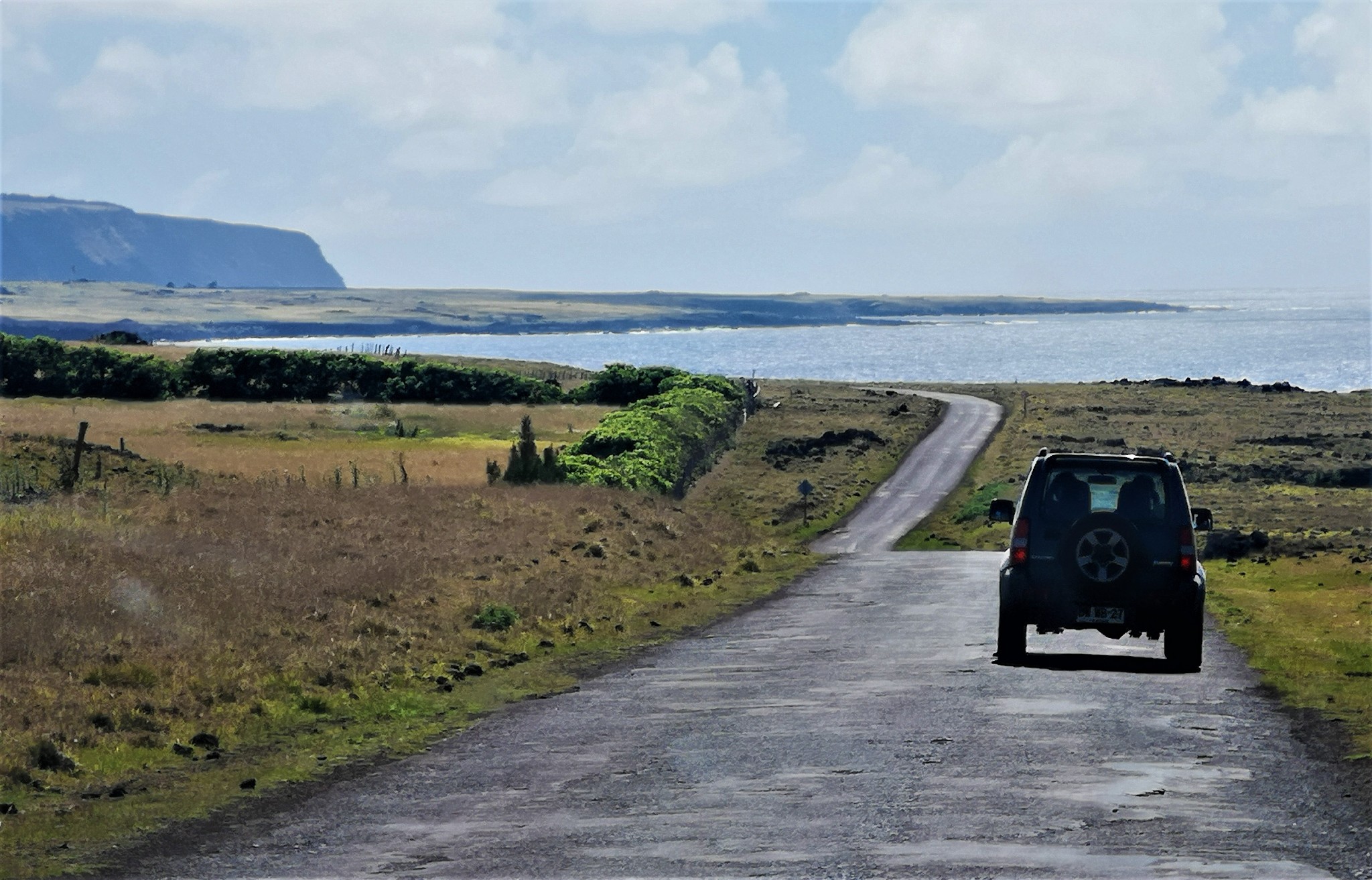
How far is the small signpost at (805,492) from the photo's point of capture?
70562mm

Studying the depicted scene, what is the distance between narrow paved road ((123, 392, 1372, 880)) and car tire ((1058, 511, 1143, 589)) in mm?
2272

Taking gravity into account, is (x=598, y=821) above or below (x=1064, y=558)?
below

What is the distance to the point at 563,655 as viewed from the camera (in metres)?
30.6

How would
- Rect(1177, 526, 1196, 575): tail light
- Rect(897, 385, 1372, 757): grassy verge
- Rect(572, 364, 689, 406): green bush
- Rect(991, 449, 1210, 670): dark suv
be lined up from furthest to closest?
Rect(572, 364, 689, 406): green bush, Rect(897, 385, 1372, 757): grassy verge, Rect(1177, 526, 1196, 575): tail light, Rect(991, 449, 1210, 670): dark suv

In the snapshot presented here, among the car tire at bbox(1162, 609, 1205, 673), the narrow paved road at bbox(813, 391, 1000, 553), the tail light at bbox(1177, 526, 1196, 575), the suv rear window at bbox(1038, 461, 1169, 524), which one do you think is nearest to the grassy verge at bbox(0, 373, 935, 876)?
the suv rear window at bbox(1038, 461, 1169, 524)

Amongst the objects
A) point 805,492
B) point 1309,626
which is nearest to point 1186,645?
point 1309,626

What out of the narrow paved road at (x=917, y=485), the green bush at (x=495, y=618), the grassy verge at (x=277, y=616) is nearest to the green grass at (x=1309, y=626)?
the grassy verge at (x=277, y=616)

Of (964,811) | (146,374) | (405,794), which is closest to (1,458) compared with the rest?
(405,794)

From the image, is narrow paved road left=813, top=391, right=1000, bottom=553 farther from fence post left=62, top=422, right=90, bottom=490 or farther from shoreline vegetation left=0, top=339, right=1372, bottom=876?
fence post left=62, top=422, right=90, bottom=490

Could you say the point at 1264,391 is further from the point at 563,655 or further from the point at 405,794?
the point at 405,794

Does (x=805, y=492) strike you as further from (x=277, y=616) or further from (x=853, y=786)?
Result: (x=853, y=786)

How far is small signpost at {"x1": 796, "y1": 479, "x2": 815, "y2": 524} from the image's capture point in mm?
70562

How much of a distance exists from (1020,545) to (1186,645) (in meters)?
3.17

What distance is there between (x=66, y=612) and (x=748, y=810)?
1428cm
